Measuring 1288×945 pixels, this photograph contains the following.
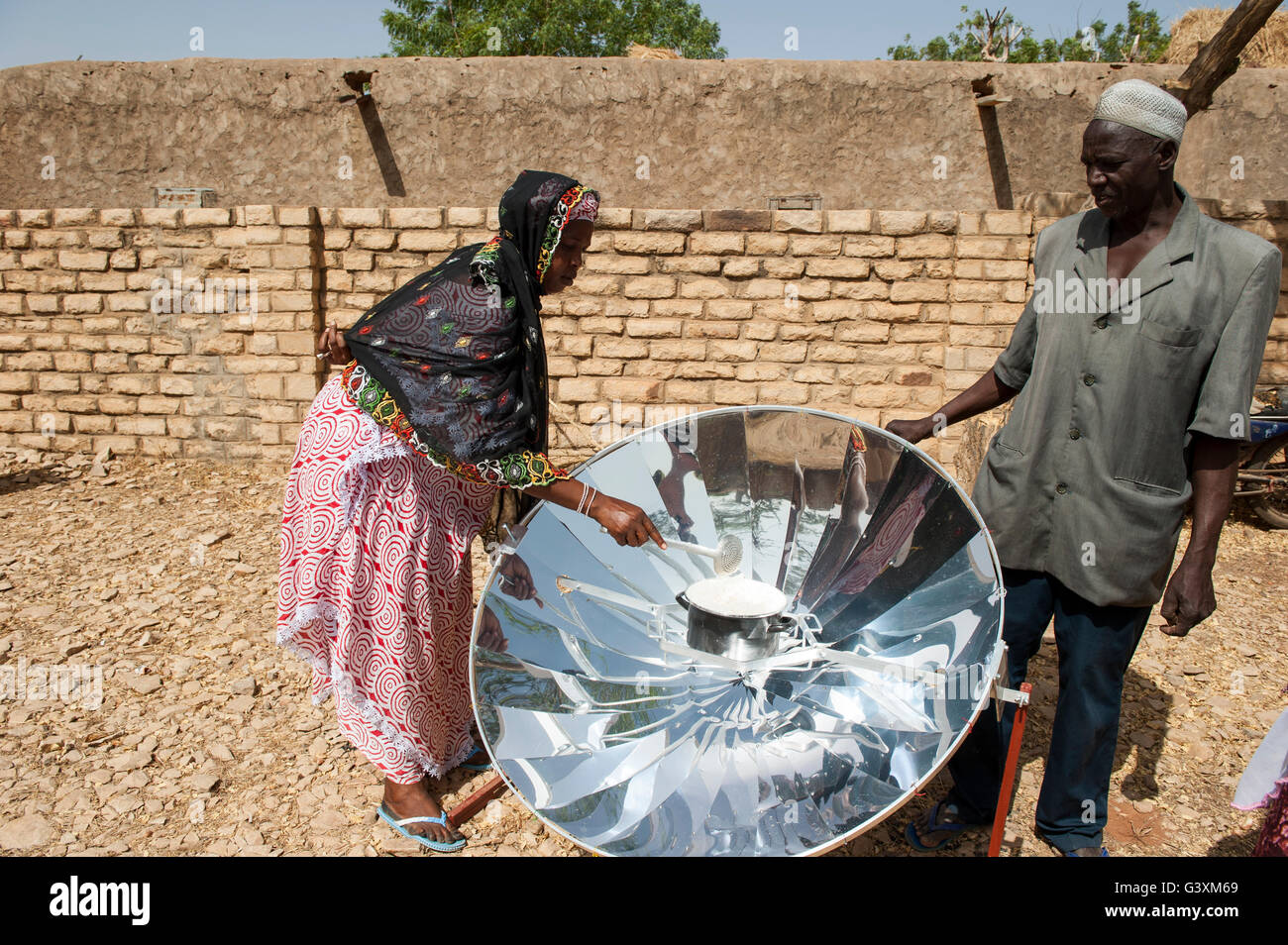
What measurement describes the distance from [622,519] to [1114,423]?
1.31 m

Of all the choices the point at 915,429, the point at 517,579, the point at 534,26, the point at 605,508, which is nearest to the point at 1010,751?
the point at 915,429

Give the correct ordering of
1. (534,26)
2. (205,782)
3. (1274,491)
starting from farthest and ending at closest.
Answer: (534,26) < (1274,491) < (205,782)

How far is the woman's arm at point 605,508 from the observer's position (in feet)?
7.86

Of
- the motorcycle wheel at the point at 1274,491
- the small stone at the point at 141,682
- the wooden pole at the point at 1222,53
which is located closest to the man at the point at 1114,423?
the small stone at the point at 141,682

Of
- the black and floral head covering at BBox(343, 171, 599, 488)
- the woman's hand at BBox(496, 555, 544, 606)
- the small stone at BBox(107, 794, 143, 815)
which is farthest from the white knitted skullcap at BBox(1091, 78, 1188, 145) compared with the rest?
the small stone at BBox(107, 794, 143, 815)

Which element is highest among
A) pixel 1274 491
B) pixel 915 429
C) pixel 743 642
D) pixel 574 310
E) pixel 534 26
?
pixel 534 26

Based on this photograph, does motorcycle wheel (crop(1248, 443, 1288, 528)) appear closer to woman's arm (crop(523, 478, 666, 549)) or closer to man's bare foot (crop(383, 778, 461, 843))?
woman's arm (crop(523, 478, 666, 549))

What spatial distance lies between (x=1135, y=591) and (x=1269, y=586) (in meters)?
3.75

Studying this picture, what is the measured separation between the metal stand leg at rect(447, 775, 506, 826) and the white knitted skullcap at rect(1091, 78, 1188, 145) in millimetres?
2570

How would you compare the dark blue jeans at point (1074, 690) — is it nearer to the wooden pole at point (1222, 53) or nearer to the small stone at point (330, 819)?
the small stone at point (330, 819)

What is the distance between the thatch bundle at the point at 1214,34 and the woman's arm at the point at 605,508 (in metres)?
9.50

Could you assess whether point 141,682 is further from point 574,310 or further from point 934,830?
point 574,310

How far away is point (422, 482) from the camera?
106 inches

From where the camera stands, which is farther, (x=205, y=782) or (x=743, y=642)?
(x=205, y=782)
